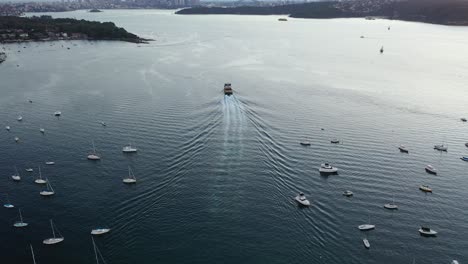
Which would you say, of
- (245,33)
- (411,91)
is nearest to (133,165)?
(411,91)

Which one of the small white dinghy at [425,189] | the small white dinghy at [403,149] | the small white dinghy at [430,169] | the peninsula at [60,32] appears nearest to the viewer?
the small white dinghy at [425,189]

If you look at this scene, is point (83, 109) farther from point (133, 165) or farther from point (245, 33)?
point (245, 33)

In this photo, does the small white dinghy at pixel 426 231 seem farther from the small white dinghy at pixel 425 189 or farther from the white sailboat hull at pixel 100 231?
the white sailboat hull at pixel 100 231

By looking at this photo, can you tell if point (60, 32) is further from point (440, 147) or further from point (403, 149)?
point (440, 147)

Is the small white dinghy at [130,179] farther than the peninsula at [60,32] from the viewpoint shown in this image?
No

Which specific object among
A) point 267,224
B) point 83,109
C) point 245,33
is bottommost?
point 267,224

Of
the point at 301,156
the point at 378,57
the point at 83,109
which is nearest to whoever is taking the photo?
the point at 301,156

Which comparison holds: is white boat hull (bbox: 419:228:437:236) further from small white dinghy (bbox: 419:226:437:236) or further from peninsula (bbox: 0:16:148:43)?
peninsula (bbox: 0:16:148:43)

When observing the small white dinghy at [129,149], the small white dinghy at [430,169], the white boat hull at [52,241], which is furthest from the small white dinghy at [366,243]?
the small white dinghy at [129,149]
